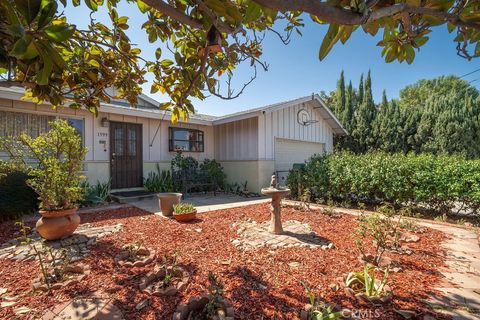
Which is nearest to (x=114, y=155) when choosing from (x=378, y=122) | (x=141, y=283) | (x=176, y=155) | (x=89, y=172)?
(x=89, y=172)

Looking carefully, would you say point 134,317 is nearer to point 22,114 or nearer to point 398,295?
point 398,295

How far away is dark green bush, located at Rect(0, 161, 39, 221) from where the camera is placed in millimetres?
4969

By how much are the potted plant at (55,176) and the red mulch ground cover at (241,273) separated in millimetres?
652

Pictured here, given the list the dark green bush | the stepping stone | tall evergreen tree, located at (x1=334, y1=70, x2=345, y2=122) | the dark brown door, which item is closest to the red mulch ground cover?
the stepping stone

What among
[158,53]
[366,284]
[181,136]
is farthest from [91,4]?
[181,136]

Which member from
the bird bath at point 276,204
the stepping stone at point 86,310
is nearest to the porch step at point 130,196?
the bird bath at point 276,204

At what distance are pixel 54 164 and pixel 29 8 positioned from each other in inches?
135

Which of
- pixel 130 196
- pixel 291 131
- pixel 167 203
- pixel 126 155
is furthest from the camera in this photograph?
pixel 291 131

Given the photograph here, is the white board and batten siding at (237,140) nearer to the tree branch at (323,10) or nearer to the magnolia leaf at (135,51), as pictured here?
the magnolia leaf at (135,51)

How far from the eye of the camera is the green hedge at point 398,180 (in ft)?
16.2

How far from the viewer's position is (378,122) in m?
14.2

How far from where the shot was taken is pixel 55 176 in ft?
12.0

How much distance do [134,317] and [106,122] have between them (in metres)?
7.25

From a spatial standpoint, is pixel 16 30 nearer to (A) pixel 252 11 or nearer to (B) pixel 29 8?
(B) pixel 29 8
